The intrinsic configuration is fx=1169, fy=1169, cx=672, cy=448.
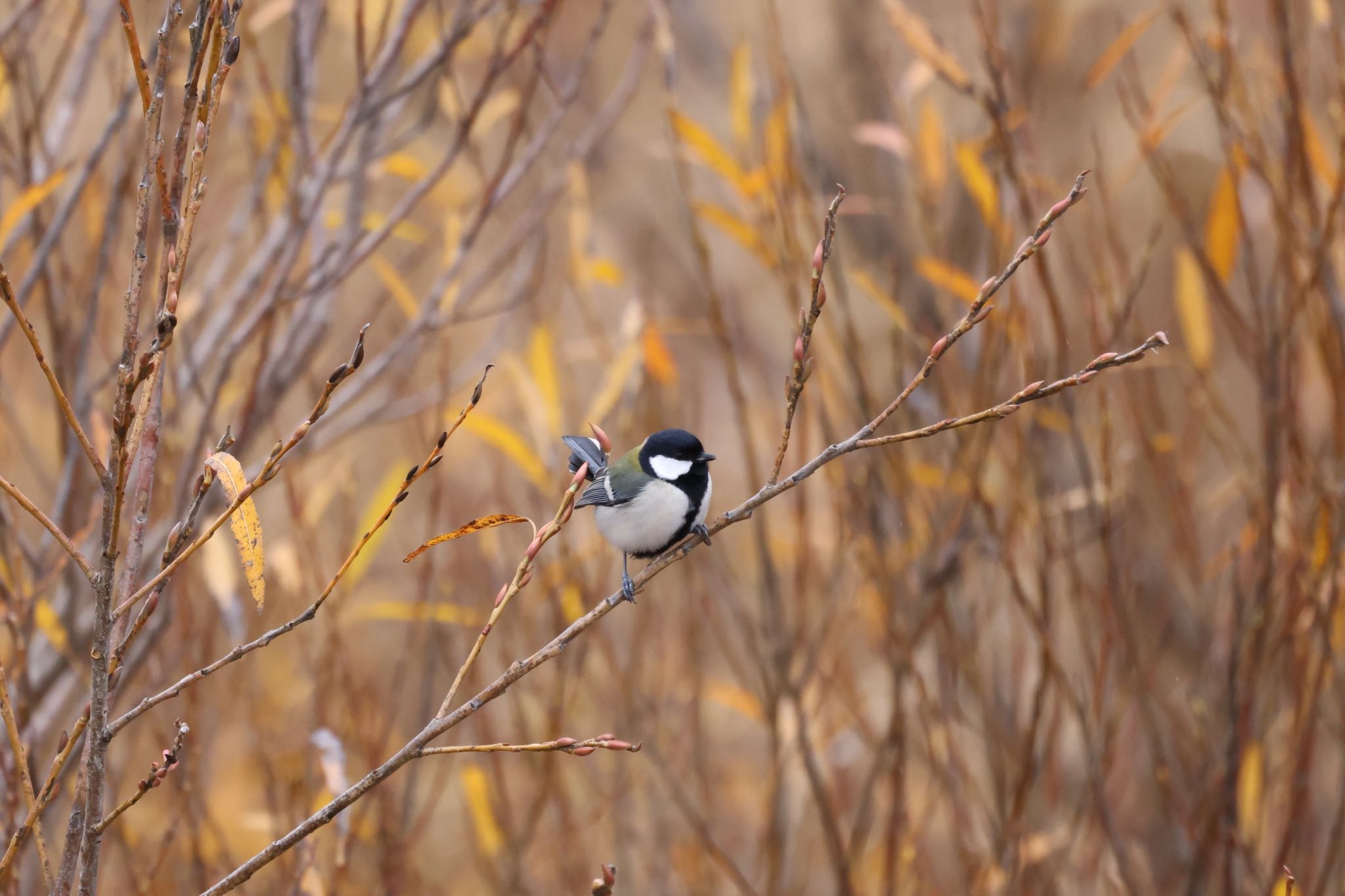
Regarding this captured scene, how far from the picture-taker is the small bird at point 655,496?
Result: 1.85 metres

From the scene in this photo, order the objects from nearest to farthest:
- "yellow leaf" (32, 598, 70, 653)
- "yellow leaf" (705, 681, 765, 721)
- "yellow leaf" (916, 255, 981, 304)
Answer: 1. "yellow leaf" (32, 598, 70, 653)
2. "yellow leaf" (916, 255, 981, 304)
3. "yellow leaf" (705, 681, 765, 721)

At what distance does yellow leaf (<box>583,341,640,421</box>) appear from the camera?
87.1 inches

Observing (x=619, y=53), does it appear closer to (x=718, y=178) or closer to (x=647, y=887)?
(x=718, y=178)

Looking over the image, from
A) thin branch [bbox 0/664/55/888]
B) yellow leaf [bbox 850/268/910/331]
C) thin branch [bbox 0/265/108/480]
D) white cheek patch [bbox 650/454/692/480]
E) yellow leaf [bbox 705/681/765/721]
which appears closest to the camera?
thin branch [bbox 0/265/108/480]

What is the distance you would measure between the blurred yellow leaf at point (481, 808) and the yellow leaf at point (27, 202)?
121 centimetres

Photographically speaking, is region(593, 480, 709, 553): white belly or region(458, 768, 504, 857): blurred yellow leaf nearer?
region(593, 480, 709, 553): white belly

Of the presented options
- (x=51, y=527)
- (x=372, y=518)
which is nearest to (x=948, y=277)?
(x=372, y=518)

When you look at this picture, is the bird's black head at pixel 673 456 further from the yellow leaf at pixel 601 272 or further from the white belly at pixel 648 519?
the yellow leaf at pixel 601 272

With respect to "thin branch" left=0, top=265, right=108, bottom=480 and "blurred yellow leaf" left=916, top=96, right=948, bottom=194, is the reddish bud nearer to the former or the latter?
"thin branch" left=0, top=265, right=108, bottom=480

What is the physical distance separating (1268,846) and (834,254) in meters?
2.53

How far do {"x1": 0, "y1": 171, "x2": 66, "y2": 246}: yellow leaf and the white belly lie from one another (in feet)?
3.05

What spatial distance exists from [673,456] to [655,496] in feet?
0.24

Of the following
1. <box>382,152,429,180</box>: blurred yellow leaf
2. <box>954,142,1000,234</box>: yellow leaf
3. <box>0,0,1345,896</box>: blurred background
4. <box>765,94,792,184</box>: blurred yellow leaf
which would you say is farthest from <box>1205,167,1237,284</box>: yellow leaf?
<box>382,152,429,180</box>: blurred yellow leaf

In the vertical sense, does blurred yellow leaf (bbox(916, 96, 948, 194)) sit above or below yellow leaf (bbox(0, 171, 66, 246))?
above
